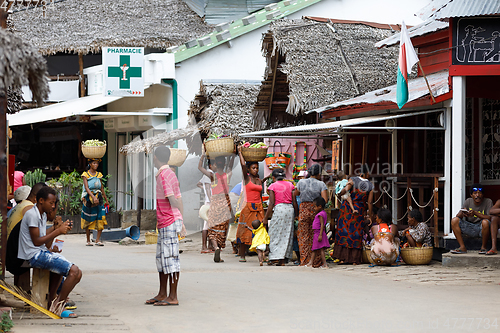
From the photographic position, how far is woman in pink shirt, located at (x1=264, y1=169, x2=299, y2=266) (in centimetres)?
1071

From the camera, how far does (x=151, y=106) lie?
19625mm

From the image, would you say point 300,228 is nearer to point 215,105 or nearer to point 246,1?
point 215,105

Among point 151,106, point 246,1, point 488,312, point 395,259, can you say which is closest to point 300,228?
point 395,259

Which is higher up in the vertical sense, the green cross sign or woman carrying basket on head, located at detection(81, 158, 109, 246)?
the green cross sign

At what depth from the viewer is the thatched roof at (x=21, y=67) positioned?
16.5 ft

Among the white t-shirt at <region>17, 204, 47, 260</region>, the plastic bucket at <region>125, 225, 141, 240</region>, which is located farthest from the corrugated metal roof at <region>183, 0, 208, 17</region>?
the white t-shirt at <region>17, 204, 47, 260</region>

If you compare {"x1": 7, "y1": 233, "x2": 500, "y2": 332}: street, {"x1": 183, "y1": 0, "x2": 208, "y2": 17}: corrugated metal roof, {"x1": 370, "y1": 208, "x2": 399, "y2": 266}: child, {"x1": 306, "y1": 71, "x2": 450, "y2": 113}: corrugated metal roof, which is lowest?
{"x1": 7, "y1": 233, "x2": 500, "y2": 332}: street

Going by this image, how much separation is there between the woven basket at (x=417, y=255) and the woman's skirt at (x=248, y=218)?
7.74 ft

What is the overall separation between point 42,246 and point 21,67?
2.03m

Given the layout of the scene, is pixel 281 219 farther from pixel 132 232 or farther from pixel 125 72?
pixel 125 72

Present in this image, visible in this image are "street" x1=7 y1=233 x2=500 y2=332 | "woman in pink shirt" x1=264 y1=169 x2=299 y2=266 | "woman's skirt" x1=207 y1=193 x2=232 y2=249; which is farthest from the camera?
"woman's skirt" x1=207 y1=193 x2=232 y2=249

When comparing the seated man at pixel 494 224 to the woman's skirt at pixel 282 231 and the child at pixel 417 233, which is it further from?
the woman's skirt at pixel 282 231

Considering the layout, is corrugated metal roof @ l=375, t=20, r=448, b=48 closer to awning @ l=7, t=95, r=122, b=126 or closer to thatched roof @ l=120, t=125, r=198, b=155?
thatched roof @ l=120, t=125, r=198, b=155

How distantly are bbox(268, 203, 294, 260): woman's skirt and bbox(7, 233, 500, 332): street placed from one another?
442 mm
